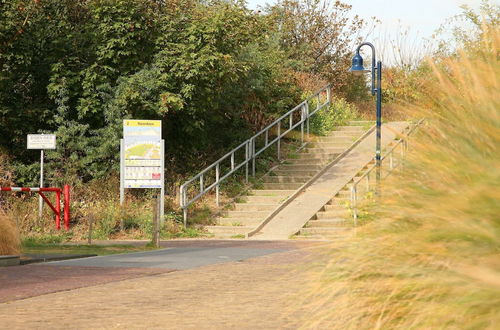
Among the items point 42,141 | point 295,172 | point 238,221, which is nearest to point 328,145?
point 295,172

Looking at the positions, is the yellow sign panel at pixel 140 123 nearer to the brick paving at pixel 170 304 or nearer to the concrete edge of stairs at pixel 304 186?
the concrete edge of stairs at pixel 304 186

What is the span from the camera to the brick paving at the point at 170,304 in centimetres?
820

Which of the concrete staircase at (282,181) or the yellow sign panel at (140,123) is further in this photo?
the concrete staircase at (282,181)

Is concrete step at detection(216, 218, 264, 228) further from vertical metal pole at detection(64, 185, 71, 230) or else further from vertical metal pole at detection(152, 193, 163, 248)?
vertical metal pole at detection(152, 193, 163, 248)

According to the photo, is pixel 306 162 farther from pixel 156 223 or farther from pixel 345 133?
pixel 156 223

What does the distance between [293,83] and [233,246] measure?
1528 cm

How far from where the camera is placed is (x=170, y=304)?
31.6 ft

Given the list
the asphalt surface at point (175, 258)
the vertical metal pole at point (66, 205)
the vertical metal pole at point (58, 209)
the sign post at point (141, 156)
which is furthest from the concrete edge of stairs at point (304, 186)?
the vertical metal pole at point (58, 209)

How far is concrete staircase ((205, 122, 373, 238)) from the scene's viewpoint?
24.0 m

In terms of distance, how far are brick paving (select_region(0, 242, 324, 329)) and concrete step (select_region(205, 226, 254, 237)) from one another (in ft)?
32.3

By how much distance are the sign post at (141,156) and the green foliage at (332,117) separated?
419 inches

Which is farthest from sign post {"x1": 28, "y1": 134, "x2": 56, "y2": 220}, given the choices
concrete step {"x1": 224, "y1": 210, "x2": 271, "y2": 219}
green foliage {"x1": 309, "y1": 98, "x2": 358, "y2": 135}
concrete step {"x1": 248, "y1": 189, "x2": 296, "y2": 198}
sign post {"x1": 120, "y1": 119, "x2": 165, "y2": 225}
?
green foliage {"x1": 309, "y1": 98, "x2": 358, "y2": 135}

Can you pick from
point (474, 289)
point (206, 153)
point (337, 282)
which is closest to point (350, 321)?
point (337, 282)

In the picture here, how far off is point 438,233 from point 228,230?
62.5 feet
